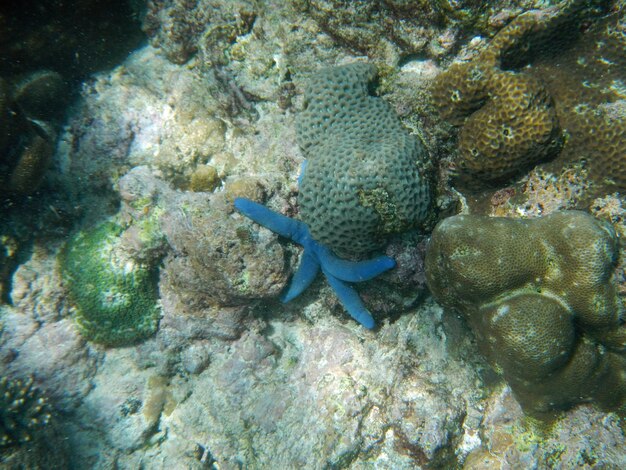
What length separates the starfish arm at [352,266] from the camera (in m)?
3.49

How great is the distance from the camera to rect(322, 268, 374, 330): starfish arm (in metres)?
3.81

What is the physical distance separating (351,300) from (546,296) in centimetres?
184

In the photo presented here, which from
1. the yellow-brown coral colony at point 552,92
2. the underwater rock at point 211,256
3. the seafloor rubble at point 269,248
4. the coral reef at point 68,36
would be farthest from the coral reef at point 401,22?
the coral reef at point 68,36

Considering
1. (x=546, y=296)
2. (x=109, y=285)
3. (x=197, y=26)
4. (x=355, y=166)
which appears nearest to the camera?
(x=546, y=296)

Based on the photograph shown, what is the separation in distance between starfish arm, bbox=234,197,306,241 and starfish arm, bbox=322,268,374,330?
596 millimetres

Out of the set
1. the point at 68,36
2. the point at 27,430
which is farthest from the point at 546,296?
the point at 68,36

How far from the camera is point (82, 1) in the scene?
4551 mm

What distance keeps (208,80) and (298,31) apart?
140 cm

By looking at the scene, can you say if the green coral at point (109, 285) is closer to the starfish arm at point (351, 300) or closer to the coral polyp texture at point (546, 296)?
the starfish arm at point (351, 300)

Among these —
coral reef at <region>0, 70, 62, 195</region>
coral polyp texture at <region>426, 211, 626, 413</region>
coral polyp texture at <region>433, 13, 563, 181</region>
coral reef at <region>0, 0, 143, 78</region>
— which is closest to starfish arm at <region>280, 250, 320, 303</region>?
coral polyp texture at <region>426, 211, 626, 413</region>

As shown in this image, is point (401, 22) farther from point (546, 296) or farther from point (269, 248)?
point (546, 296)

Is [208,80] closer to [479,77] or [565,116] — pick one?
[479,77]

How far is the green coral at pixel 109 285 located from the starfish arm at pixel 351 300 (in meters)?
2.57

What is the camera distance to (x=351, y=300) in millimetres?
3816
